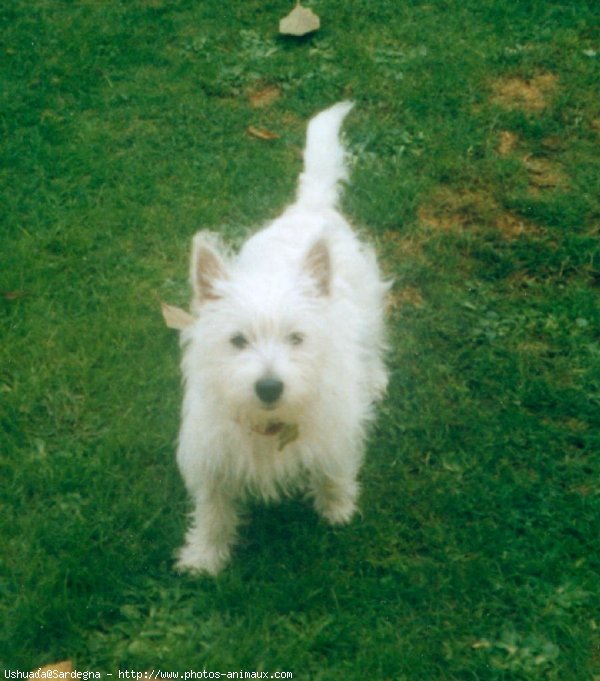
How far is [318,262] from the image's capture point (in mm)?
3137

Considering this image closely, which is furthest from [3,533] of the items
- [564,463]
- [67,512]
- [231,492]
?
[564,463]

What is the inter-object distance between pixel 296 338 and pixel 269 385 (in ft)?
0.81

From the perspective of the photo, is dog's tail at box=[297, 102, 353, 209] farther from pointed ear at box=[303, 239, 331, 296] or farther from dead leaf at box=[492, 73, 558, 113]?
dead leaf at box=[492, 73, 558, 113]

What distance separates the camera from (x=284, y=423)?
3.05m

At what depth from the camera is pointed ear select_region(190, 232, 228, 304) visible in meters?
3.05

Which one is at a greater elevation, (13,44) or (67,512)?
(13,44)

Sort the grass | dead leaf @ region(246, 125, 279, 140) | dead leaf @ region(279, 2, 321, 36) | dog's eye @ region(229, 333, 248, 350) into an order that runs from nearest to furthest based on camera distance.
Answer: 1. dog's eye @ region(229, 333, 248, 350)
2. the grass
3. dead leaf @ region(246, 125, 279, 140)
4. dead leaf @ region(279, 2, 321, 36)

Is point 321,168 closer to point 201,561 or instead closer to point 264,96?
point 264,96

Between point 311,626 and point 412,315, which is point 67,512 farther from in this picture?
point 412,315

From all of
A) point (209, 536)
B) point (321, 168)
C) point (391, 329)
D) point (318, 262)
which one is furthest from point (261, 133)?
point (209, 536)

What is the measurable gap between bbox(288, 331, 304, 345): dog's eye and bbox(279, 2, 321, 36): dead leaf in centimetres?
414

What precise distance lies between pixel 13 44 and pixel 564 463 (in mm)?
5355

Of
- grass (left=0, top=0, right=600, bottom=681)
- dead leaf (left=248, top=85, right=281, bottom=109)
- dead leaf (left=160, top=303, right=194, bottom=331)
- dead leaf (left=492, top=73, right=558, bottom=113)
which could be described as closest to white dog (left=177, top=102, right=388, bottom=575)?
grass (left=0, top=0, right=600, bottom=681)

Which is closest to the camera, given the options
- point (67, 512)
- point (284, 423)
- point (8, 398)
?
point (284, 423)
